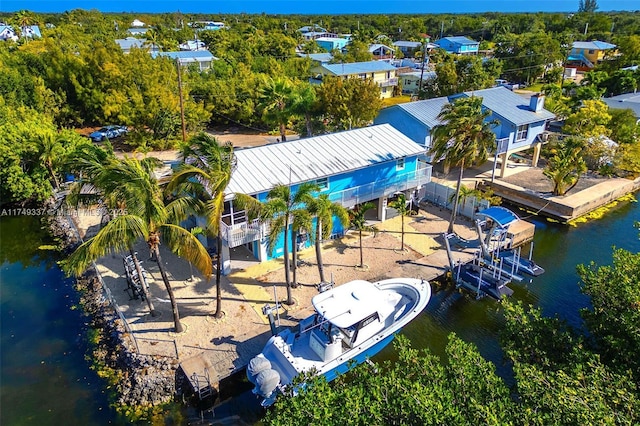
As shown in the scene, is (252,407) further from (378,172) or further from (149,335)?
(378,172)

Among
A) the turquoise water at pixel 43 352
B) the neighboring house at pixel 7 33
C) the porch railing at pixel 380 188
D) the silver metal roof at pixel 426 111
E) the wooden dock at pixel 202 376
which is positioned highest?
the neighboring house at pixel 7 33

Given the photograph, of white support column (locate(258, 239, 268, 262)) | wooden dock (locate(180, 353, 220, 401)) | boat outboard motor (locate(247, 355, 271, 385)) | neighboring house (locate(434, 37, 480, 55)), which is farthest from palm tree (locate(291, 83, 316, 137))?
neighboring house (locate(434, 37, 480, 55))

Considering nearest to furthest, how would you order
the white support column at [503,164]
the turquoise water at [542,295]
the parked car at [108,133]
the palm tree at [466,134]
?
the turquoise water at [542,295]
the palm tree at [466,134]
the white support column at [503,164]
the parked car at [108,133]

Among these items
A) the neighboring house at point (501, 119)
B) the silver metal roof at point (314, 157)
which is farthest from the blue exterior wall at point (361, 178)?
the neighboring house at point (501, 119)

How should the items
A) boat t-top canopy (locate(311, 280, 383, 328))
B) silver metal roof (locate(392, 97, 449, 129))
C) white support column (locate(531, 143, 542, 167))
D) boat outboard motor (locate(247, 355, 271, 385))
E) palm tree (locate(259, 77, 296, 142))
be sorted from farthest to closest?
1. white support column (locate(531, 143, 542, 167))
2. palm tree (locate(259, 77, 296, 142))
3. silver metal roof (locate(392, 97, 449, 129))
4. boat t-top canopy (locate(311, 280, 383, 328))
5. boat outboard motor (locate(247, 355, 271, 385))

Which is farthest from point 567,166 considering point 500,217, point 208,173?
point 208,173

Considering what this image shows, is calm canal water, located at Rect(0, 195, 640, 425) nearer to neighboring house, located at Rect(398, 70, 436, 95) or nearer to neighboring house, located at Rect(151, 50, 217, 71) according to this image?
Answer: neighboring house, located at Rect(398, 70, 436, 95)

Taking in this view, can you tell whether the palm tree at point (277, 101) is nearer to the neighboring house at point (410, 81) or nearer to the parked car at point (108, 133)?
the parked car at point (108, 133)
